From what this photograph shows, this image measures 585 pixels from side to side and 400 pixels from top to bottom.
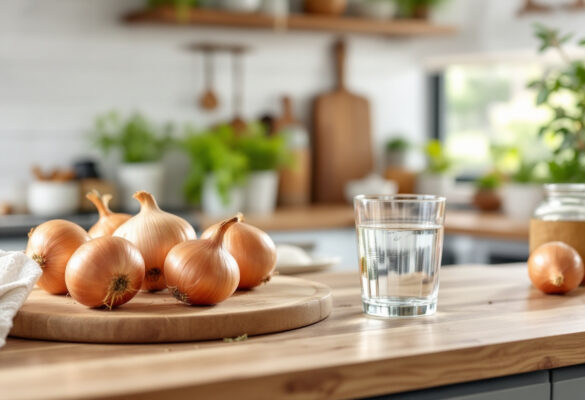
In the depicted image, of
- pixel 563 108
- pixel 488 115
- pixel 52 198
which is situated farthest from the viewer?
pixel 488 115

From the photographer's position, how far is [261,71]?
147 inches

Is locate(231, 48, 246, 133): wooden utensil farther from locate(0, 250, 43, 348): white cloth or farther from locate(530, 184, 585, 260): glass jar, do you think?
locate(0, 250, 43, 348): white cloth

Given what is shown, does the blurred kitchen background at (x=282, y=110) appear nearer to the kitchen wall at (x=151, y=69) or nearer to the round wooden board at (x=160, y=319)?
the kitchen wall at (x=151, y=69)

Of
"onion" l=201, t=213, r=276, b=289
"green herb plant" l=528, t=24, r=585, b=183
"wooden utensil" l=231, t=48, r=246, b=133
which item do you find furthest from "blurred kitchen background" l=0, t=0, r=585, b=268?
"onion" l=201, t=213, r=276, b=289

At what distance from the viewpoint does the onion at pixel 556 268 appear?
1.27 meters

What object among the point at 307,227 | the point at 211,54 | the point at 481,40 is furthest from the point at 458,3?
the point at 307,227

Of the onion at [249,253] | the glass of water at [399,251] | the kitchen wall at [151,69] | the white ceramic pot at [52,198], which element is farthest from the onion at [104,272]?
the kitchen wall at [151,69]

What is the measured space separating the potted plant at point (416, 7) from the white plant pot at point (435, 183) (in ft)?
2.46

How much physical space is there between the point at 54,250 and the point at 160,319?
0.72 ft

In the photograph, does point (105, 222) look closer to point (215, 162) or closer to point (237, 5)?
point (215, 162)

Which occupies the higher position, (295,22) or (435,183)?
(295,22)

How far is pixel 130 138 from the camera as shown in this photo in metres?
3.28

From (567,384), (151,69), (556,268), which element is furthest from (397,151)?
(567,384)

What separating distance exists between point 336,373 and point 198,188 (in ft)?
8.41
